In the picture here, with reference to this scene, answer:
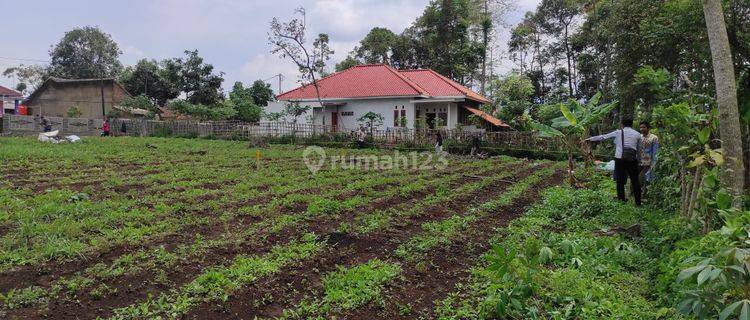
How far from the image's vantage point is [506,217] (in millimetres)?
6820

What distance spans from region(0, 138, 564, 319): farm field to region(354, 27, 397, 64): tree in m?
30.5

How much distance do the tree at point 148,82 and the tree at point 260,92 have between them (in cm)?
648

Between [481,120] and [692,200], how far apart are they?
79.4 ft

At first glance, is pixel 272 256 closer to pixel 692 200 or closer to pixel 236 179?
pixel 692 200

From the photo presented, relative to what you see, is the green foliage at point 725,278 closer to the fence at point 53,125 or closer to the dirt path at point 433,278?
the dirt path at point 433,278

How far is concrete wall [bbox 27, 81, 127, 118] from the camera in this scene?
37.0 m

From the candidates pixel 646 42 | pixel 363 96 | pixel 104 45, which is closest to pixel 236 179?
pixel 646 42

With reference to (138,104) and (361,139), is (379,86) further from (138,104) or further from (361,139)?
(138,104)

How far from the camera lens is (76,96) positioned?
1475 inches

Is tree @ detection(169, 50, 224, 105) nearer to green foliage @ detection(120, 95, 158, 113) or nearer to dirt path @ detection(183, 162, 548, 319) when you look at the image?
green foliage @ detection(120, 95, 158, 113)

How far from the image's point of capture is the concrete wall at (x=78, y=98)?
36969 millimetres

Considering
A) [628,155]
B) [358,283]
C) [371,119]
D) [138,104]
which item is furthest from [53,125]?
[628,155]

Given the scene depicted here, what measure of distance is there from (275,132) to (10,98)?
100 ft

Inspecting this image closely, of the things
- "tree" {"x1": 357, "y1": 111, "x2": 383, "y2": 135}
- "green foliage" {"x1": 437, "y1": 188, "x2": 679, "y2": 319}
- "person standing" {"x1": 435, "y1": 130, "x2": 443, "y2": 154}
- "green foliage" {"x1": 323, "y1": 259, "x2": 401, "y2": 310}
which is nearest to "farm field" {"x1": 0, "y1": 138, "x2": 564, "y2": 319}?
"green foliage" {"x1": 323, "y1": 259, "x2": 401, "y2": 310}
